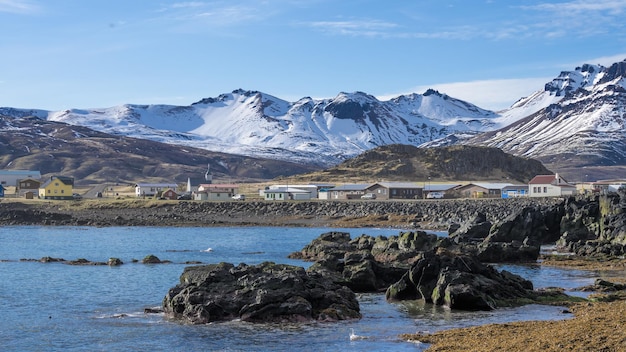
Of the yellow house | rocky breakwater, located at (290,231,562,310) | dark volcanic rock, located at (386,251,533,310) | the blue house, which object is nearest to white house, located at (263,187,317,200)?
the blue house

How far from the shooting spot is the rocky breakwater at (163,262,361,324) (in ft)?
98.3

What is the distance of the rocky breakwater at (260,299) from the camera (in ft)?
98.3

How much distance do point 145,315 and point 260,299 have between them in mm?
5258

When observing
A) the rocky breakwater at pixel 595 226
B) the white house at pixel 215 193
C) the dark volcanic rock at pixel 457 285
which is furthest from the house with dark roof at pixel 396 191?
the dark volcanic rock at pixel 457 285

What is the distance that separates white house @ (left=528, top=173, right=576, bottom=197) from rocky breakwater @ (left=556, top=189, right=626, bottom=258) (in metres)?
45.5

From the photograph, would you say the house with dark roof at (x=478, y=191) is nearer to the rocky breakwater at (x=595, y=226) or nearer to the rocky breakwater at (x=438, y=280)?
the rocky breakwater at (x=595, y=226)

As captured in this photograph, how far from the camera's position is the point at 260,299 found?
3017 centimetres

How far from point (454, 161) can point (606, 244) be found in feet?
379

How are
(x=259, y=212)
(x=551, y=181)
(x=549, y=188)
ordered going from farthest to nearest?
(x=551, y=181), (x=549, y=188), (x=259, y=212)

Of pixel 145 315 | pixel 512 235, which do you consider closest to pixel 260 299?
pixel 145 315

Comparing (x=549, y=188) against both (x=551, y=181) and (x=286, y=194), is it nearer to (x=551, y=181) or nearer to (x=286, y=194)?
(x=551, y=181)

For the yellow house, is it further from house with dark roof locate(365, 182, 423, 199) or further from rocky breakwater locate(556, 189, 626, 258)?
rocky breakwater locate(556, 189, 626, 258)

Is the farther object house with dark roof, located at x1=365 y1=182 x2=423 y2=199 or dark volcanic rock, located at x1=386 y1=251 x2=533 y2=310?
house with dark roof, located at x1=365 y1=182 x2=423 y2=199

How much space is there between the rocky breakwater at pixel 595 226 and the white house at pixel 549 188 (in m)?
45.5
